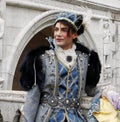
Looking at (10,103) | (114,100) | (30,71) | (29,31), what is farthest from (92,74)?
(29,31)

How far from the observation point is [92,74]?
2492 mm

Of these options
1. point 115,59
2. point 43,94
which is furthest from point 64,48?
point 115,59

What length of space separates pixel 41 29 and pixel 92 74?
583cm

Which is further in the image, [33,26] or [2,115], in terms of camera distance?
[33,26]

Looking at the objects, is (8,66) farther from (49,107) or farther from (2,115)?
(49,107)

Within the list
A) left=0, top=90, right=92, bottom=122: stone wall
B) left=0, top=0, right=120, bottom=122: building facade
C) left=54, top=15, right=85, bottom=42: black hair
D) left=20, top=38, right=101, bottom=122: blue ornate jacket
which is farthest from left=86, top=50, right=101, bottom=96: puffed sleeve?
left=0, top=0, right=120, bottom=122: building facade

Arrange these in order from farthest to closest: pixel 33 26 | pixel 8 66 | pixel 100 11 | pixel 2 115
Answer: pixel 100 11 < pixel 33 26 < pixel 8 66 < pixel 2 115

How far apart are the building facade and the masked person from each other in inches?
79.1

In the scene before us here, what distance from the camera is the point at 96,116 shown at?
7.82 ft

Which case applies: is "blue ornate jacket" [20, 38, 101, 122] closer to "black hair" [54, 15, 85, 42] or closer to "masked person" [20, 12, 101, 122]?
"masked person" [20, 12, 101, 122]

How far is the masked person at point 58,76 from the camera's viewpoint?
2.36 meters

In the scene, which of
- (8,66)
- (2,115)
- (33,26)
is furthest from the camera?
(33,26)

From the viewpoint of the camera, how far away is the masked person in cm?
236

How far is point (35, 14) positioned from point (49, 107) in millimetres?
5555
